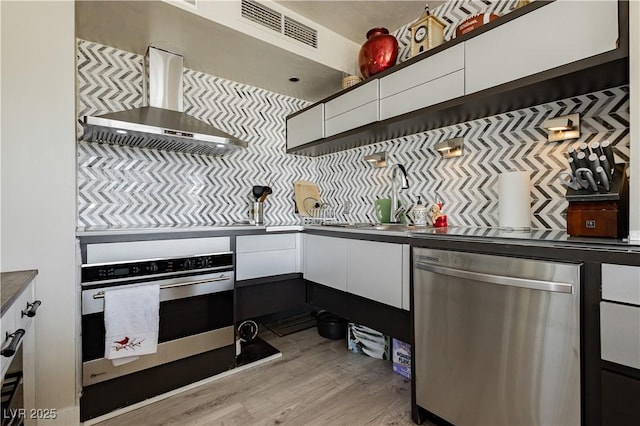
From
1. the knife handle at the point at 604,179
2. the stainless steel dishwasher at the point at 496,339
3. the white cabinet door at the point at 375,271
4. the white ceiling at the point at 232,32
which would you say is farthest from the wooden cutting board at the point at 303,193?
the knife handle at the point at 604,179

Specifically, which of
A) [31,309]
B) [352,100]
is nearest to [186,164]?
[352,100]

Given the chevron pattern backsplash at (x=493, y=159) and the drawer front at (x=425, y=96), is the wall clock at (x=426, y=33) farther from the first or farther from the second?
the chevron pattern backsplash at (x=493, y=159)

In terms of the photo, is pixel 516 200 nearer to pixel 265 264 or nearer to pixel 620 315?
pixel 620 315

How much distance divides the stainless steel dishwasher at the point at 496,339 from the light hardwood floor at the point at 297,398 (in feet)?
1.06

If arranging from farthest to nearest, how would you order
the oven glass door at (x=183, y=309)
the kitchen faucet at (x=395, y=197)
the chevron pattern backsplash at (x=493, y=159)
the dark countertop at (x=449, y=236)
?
the kitchen faucet at (x=395, y=197), the oven glass door at (x=183, y=309), the chevron pattern backsplash at (x=493, y=159), the dark countertop at (x=449, y=236)

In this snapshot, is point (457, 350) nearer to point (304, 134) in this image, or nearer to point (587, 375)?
point (587, 375)

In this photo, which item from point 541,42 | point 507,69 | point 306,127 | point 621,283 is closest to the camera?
point 621,283

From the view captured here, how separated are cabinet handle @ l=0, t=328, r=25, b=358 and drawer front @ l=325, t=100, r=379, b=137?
7.05 feet

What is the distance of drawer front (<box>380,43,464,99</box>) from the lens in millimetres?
1778

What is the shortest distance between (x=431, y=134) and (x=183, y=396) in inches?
94.8

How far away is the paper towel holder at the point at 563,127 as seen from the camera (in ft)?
5.39

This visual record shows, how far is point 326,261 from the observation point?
7.75 feet

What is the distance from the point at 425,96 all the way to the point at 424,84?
3.0 inches

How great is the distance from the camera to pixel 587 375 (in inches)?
42.6
